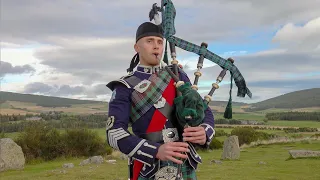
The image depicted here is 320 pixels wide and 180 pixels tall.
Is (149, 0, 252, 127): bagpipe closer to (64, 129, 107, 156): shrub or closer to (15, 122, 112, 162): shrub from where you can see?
(15, 122, 112, 162): shrub

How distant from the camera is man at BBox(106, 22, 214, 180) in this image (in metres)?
3.20

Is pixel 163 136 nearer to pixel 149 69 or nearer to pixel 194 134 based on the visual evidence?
pixel 194 134

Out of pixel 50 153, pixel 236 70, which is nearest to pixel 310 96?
pixel 50 153

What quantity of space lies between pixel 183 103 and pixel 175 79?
32 cm

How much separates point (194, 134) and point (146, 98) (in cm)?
51

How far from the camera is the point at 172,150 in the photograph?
120 inches

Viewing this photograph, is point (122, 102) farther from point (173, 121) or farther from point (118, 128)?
point (173, 121)

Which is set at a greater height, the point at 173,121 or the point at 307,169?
the point at 173,121

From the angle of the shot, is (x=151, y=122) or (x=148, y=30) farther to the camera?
(x=148, y=30)

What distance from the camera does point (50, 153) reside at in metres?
30.7

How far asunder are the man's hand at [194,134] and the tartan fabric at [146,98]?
0.40m

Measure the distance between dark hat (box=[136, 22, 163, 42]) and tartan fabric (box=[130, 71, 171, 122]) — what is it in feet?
1.39

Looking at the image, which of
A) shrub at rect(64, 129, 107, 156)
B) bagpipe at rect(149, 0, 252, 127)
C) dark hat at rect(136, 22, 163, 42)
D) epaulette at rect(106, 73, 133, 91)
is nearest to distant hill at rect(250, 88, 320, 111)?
shrub at rect(64, 129, 107, 156)

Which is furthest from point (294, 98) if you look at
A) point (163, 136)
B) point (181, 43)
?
point (163, 136)
